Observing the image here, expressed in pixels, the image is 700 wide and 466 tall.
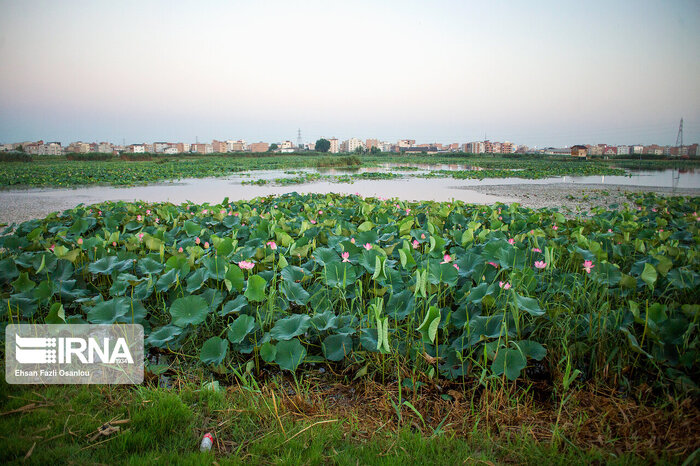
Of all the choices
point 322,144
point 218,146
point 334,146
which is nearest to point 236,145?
point 218,146

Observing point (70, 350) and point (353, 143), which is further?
point (353, 143)

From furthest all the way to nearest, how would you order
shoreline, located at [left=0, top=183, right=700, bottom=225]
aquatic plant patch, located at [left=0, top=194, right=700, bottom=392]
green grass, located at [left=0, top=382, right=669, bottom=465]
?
shoreline, located at [left=0, top=183, right=700, bottom=225] < aquatic plant patch, located at [left=0, top=194, right=700, bottom=392] < green grass, located at [left=0, top=382, right=669, bottom=465]

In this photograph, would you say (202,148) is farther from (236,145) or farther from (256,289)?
(256,289)

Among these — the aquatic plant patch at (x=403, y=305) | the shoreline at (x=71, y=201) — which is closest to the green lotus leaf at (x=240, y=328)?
the aquatic plant patch at (x=403, y=305)

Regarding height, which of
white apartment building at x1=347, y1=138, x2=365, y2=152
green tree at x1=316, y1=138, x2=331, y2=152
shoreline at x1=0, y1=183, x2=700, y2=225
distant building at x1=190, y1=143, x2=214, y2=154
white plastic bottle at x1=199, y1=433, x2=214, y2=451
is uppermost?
white apartment building at x1=347, y1=138, x2=365, y2=152

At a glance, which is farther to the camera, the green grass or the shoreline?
the shoreline

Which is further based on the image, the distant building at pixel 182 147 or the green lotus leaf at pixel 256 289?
the distant building at pixel 182 147

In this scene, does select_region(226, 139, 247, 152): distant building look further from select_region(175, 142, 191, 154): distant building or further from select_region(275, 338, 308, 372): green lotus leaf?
select_region(275, 338, 308, 372): green lotus leaf

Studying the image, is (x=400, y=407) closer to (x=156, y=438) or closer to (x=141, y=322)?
(x=156, y=438)

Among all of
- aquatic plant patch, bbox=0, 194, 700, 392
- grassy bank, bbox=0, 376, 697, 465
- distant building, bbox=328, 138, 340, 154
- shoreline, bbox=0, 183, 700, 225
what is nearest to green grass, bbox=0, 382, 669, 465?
grassy bank, bbox=0, 376, 697, 465

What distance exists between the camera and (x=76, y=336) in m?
1.93

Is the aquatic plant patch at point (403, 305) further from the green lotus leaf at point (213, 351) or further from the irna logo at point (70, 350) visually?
the irna logo at point (70, 350)

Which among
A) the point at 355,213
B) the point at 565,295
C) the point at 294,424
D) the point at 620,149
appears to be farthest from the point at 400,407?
the point at 620,149

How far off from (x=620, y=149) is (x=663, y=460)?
228ft
